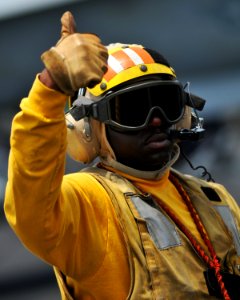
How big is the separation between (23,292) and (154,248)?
1.99 metres

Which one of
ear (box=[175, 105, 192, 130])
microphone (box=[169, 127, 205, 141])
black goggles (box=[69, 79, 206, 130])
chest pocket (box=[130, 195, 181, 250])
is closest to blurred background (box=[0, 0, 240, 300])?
ear (box=[175, 105, 192, 130])

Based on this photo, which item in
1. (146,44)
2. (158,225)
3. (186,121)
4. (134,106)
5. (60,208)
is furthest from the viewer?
(146,44)

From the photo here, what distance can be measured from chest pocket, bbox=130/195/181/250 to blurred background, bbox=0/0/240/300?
1.70m

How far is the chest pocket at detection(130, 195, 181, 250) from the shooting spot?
2076 mm

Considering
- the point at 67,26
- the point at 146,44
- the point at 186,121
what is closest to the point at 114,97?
the point at 186,121

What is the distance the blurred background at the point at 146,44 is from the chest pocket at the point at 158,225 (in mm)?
1700

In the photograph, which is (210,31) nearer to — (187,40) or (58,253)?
(187,40)

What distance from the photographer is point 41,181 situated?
170cm

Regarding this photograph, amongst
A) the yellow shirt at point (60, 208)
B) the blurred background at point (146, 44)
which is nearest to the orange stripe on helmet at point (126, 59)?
the yellow shirt at point (60, 208)

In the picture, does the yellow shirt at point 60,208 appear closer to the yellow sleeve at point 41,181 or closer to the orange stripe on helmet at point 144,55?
the yellow sleeve at point 41,181

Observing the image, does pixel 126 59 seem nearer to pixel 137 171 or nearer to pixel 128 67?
pixel 128 67

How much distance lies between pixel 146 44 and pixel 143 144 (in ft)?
6.01

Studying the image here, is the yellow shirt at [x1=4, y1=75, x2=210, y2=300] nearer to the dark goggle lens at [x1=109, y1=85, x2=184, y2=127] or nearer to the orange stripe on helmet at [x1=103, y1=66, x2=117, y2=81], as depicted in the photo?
the dark goggle lens at [x1=109, y1=85, x2=184, y2=127]

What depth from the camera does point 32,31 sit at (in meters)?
4.00
